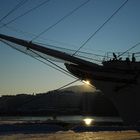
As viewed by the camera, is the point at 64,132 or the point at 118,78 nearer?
the point at 64,132

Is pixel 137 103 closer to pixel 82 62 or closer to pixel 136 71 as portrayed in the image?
pixel 136 71

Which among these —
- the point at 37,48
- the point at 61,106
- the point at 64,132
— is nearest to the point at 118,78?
the point at 37,48

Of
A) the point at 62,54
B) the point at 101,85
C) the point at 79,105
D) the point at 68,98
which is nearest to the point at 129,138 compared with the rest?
the point at 62,54

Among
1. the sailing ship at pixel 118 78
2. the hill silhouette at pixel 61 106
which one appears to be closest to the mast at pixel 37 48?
the sailing ship at pixel 118 78

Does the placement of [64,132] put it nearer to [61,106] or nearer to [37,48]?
[37,48]

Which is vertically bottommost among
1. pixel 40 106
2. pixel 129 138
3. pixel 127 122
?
pixel 129 138

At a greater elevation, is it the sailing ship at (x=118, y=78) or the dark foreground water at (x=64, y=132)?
the sailing ship at (x=118, y=78)

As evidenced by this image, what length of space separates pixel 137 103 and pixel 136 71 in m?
2.31

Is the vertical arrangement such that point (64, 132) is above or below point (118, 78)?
below

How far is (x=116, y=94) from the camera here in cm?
3145

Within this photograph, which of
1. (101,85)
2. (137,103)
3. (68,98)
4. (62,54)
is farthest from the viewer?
(68,98)

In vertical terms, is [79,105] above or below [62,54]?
above

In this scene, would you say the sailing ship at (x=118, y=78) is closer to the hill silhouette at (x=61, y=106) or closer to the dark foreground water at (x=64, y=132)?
the dark foreground water at (x=64, y=132)

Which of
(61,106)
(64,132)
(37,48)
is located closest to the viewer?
(64,132)
